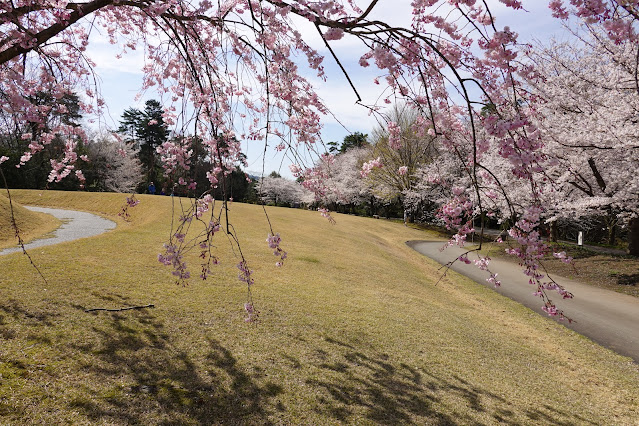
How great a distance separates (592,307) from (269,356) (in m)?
8.77

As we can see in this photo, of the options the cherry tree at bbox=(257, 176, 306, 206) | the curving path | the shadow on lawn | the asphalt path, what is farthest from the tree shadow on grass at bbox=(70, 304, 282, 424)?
the cherry tree at bbox=(257, 176, 306, 206)

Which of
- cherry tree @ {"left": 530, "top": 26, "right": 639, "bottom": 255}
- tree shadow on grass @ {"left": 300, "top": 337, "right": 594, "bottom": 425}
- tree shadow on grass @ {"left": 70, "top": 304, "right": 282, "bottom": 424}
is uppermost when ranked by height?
cherry tree @ {"left": 530, "top": 26, "right": 639, "bottom": 255}

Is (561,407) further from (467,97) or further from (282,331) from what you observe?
(467,97)

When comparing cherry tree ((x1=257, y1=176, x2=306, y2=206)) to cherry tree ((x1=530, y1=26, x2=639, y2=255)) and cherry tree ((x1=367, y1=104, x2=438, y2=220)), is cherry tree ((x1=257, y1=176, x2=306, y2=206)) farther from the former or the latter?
cherry tree ((x1=530, y1=26, x2=639, y2=255))

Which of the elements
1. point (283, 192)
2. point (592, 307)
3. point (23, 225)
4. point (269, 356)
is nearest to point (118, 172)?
point (283, 192)

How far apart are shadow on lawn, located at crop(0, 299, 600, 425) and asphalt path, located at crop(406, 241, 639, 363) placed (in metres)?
3.15

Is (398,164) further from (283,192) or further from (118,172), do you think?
(118,172)

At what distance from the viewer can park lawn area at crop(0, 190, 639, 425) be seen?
10.6 ft

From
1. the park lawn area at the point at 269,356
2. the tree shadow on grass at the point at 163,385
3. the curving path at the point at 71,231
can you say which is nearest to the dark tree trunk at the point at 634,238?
the park lawn area at the point at 269,356

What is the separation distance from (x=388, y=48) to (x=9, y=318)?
4.88 meters

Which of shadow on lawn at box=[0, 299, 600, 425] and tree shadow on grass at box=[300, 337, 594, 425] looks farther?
tree shadow on grass at box=[300, 337, 594, 425]

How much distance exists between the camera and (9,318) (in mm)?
4188

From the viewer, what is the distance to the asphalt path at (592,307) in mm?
7024

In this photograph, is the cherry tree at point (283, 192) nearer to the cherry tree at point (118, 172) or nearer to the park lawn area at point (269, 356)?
the cherry tree at point (118, 172)
